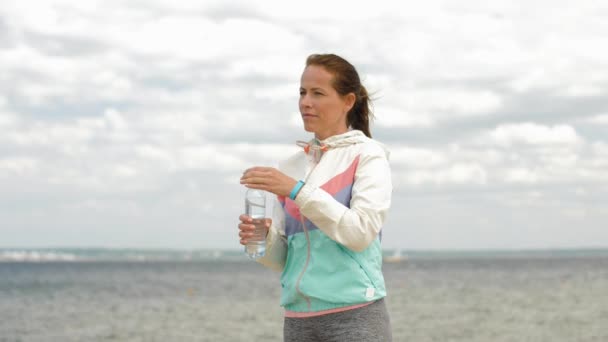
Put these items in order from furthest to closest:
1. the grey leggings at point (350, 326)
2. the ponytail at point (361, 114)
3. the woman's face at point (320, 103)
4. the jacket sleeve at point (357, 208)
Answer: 1. the ponytail at point (361, 114)
2. the woman's face at point (320, 103)
3. the grey leggings at point (350, 326)
4. the jacket sleeve at point (357, 208)

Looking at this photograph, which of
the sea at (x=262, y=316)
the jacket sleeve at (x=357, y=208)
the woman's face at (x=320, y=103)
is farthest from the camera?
the sea at (x=262, y=316)

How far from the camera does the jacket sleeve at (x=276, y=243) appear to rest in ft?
10.8

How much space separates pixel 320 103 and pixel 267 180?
1.57 feet

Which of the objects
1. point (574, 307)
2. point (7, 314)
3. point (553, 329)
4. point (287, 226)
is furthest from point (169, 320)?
point (287, 226)

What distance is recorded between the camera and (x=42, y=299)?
35.5 metres

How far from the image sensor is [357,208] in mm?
2928

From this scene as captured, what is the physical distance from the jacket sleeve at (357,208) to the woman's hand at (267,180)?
0.06 m

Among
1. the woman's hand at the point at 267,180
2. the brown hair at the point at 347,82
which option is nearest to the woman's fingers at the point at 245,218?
the woman's hand at the point at 267,180

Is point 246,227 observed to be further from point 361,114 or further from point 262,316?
point 262,316

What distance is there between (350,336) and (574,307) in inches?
964

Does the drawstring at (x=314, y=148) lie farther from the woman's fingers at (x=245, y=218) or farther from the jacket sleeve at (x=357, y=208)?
the woman's fingers at (x=245, y=218)

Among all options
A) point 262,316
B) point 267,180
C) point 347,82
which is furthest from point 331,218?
point 262,316

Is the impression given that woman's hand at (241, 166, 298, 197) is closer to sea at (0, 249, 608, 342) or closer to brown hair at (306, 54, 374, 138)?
brown hair at (306, 54, 374, 138)

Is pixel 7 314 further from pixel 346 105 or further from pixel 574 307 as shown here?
pixel 346 105
